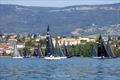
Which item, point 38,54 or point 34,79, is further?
point 38,54

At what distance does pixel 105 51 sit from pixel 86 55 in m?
51.3

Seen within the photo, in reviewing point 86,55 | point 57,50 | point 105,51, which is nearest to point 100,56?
point 105,51

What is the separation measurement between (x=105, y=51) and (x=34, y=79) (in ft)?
309

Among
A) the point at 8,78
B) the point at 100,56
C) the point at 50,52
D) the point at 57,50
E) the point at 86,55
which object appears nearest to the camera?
the point at 8,78

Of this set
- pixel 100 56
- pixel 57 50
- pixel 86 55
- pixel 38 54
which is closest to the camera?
pixel 100 56

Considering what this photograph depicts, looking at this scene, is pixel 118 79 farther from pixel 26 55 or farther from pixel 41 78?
pixel 26 55

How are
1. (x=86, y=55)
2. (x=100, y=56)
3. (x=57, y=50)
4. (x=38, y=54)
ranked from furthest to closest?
(x=86, y=55) → (x=38, y=54) → (x=57, y=50) → (x=100, y=56)

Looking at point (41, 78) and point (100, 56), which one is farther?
point (100, 56)

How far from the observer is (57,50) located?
149 meters

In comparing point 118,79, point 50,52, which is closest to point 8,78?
point 118,79

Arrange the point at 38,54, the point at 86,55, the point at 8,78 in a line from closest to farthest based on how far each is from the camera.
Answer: the point at 8,78
the point at 38,54
the point at 86,55

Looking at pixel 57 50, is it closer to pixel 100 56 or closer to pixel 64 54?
pixel 64 54

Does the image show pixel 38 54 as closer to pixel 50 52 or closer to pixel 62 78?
pixel 50 52

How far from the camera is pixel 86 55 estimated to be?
624ft
